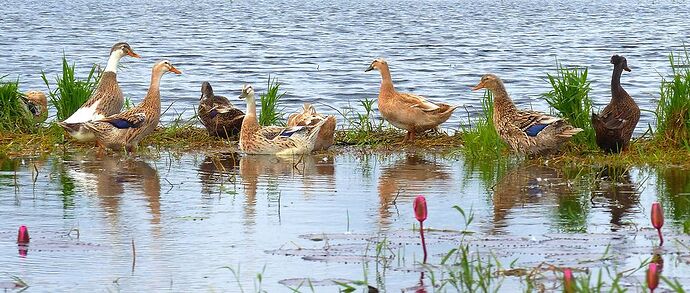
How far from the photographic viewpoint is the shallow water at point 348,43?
83.1 ft

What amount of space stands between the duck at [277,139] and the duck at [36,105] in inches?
103

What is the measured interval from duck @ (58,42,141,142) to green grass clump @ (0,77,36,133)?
64 cm

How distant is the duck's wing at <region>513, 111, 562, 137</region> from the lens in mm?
13328

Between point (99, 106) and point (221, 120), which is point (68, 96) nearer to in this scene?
point (99, 106)

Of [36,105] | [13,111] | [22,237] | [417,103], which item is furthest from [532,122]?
[22,237]

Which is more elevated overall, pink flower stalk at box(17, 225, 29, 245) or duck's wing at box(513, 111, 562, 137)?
duck's wing at box(513, 111, 562, 137)

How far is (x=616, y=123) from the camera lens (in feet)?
44.2

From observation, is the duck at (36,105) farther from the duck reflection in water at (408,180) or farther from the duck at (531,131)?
the duck at (531,131)

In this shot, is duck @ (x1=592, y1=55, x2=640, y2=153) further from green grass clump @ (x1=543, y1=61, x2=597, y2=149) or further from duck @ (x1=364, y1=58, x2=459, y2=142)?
duck @ (x1=364, y1=58, x2=459, y2=142)

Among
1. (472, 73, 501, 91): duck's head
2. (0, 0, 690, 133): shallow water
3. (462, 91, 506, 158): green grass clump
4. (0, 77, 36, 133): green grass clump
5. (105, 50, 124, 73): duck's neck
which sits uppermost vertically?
(0, 0, 690, 133): shallow water

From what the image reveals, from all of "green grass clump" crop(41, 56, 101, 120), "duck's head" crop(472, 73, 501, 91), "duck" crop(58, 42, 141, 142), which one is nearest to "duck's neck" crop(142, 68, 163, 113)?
"duck" crop(58, 42, 141, 142)

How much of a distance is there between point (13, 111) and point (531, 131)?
18.7 feet

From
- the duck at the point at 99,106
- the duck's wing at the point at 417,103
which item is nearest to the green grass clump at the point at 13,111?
the duck at the point at 99,106

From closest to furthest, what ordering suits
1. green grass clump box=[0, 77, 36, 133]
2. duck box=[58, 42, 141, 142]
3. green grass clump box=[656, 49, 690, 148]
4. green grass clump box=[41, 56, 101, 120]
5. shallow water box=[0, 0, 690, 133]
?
green grass clump box=[656, 49, 690, 148] < duck box=[58, 42, 141, 142] < green grass clump box=[0, 77, 36, 133] < green grass clump box=[41, 56, 101, 120] < shallow water box=[0, 0, 690, 133]
